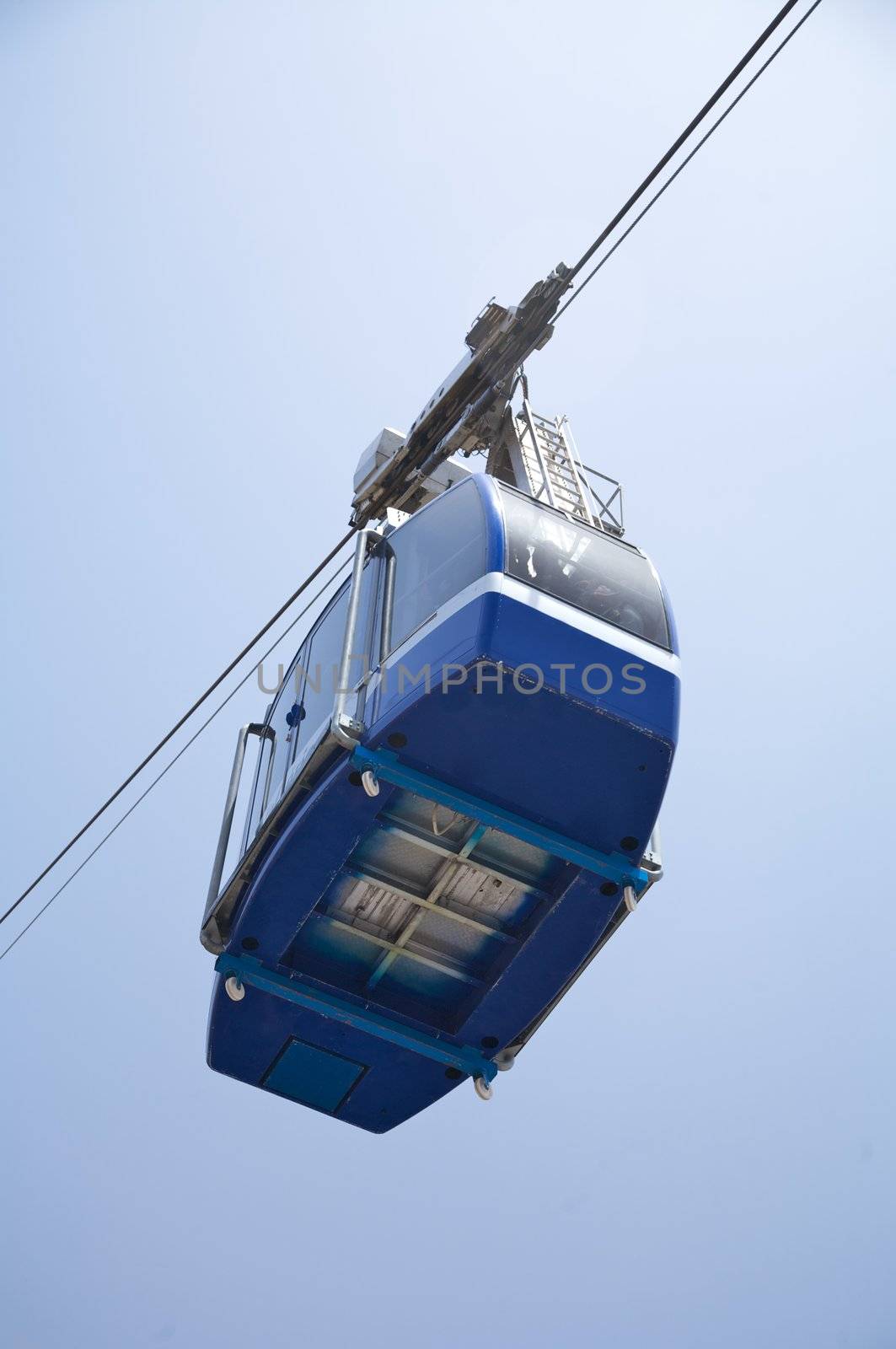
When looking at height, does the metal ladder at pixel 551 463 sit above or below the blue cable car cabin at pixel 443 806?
above

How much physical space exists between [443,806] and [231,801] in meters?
2.74

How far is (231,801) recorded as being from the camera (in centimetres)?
1230

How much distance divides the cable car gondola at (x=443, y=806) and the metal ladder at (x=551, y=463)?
2.01 ft

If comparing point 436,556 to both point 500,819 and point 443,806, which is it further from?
point 500,819

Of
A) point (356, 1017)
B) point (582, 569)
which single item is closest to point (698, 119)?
point (582, 569)

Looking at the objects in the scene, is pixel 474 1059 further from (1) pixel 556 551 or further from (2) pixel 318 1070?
(1) pixel 556 551

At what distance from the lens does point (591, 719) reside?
973 cm

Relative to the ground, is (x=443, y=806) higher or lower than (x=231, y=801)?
higher

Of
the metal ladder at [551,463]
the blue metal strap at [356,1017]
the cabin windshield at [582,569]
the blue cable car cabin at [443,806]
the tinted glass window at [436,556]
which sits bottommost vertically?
the blue metal strap at [356,1017]

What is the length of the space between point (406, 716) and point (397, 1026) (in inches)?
132

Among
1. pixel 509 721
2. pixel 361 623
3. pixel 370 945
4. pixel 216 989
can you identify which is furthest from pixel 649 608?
pixel 216 989

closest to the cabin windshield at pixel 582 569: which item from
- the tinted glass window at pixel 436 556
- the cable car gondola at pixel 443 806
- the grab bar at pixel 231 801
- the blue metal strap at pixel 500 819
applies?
the cable car gondola at pixel 443 806

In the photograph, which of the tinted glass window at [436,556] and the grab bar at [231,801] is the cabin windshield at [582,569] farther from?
the grab bar at [231,801]

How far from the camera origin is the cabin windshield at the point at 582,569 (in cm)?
1002
